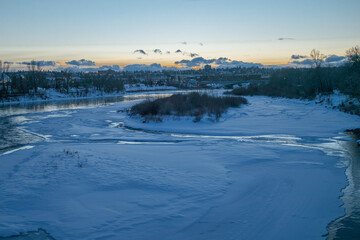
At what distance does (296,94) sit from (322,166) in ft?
199

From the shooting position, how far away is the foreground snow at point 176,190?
7023 mm

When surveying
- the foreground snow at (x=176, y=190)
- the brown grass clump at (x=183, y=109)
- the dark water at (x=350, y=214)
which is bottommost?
the dark water at (x=350, y=214)

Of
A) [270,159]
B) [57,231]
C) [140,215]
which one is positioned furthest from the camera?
[270,159]

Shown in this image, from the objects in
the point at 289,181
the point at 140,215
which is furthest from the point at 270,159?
the point at 140,215

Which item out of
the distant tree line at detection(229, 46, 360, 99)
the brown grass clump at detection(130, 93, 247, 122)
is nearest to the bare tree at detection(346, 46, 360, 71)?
the distant tree line at detection(229, 46, 360, 99)

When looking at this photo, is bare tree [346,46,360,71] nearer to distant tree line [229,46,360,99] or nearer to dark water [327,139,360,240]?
distant tree line [229,46,360,99]

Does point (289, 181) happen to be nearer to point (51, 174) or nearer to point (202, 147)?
point (202, 147)

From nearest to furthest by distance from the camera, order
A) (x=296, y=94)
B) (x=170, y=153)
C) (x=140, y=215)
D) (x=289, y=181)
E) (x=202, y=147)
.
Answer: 1. (x=140, y=215)
2. (x=289, y=181)
3. (x=170, y=153)
4. (x=202, y=147)
5. (x=296, y=94)

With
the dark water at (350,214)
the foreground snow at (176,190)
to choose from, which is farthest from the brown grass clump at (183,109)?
the dark water at (350,214)

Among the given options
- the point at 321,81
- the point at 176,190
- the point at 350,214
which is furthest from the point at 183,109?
the point at 321,81

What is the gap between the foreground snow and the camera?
277 inches

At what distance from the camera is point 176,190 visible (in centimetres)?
928

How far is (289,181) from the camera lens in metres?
10.4

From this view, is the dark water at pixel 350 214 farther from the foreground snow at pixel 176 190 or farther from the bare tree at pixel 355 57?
the bare tree at pixel 355 57
